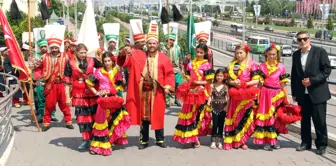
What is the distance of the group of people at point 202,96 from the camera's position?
287 inches

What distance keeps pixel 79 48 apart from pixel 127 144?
178 cm

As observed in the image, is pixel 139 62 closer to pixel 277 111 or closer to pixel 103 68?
pixel 103 68

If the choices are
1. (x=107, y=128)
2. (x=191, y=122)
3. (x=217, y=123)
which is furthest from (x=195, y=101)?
(x=107, y=128)

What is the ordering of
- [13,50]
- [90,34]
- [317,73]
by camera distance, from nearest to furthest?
[317,73] → [90,34] → [13,50]

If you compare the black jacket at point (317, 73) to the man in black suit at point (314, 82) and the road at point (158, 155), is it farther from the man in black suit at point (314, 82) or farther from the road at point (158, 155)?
the road at point (158, 155)

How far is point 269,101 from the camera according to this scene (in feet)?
24.5

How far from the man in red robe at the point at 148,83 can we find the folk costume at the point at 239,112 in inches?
39.0

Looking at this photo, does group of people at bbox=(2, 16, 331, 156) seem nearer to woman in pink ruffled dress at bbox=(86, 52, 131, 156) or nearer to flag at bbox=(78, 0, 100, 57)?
woman in pink ruffled dress at bbox=(86, 52, 131, 156)

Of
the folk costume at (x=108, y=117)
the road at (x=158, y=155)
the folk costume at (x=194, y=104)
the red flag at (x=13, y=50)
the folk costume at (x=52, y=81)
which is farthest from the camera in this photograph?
the folk costume at (x=52, y=81)

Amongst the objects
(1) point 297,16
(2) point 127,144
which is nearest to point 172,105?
(2) point 127,144

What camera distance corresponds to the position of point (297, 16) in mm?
97688

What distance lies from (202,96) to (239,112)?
0.65 meters

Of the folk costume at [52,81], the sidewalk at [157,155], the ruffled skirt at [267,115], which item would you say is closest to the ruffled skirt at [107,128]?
the sidewalk at [157,155]

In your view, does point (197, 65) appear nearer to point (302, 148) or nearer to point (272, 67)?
point (272, 67)
